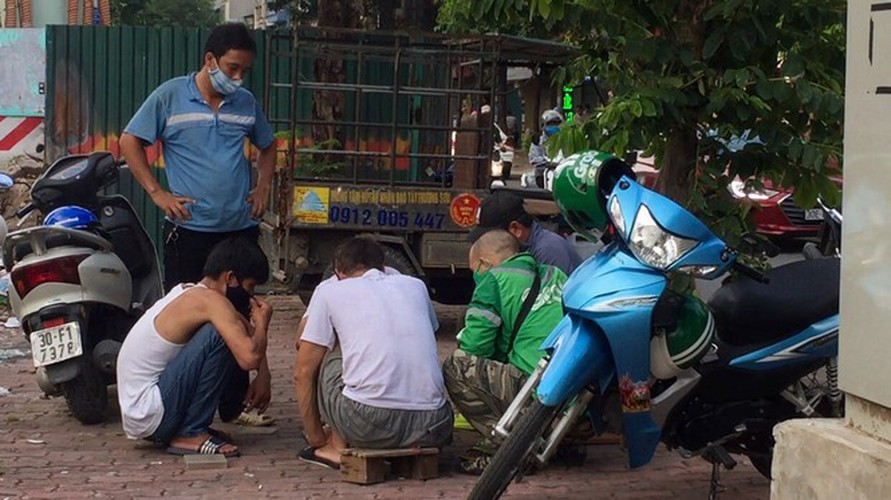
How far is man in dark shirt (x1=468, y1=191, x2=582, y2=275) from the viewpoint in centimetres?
696

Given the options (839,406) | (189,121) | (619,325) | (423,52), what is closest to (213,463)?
(189,121)

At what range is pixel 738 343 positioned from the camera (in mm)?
5348

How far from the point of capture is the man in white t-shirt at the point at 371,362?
19.4 ft

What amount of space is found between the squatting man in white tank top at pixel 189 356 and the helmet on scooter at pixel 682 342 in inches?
79.9

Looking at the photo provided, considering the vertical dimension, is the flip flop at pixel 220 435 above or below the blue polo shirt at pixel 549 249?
below

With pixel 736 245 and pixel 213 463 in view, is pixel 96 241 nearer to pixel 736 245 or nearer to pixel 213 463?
pixel 213 463

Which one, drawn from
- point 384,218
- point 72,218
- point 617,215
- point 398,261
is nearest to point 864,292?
point 617,215

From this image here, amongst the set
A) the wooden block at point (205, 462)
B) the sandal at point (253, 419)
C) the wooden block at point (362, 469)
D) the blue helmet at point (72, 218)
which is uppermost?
the blue helmet at point (72, 218)

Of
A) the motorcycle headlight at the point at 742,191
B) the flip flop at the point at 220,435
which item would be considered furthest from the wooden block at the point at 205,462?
the motorcycle headlight at the point at 742,191

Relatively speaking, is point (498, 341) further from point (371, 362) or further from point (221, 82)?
point (221, 82)

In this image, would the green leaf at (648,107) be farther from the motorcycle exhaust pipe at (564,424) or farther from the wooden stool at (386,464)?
the wooden stool at (386,464)

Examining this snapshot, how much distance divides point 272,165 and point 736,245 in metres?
2.65

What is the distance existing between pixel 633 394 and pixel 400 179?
22.4ft

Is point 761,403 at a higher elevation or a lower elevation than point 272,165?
lower
